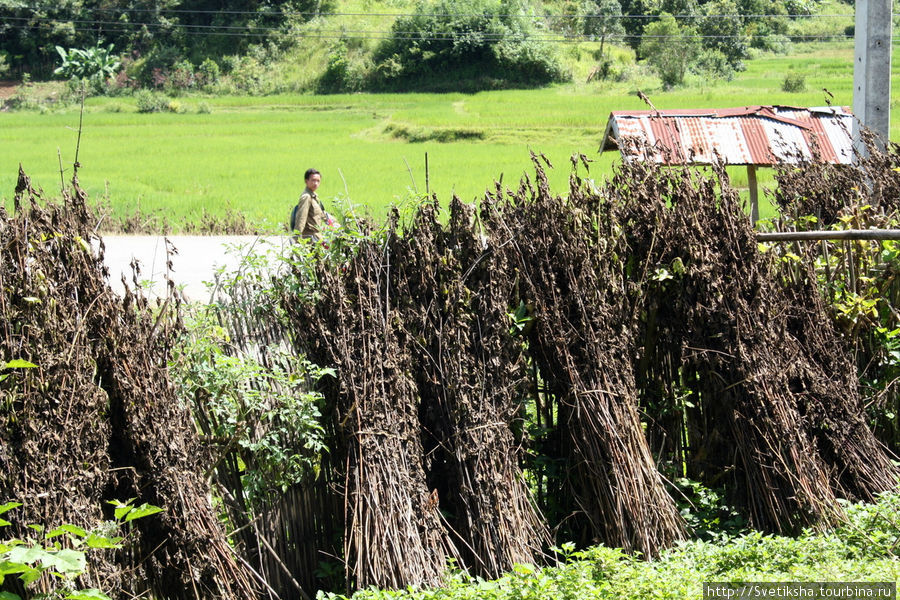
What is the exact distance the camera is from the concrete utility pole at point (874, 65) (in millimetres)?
7570

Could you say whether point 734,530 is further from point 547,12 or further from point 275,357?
point 547,12

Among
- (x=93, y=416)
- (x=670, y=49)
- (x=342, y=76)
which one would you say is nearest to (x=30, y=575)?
(x=93, y=416)

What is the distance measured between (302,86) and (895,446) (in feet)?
147

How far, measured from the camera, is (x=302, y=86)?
47344 mm

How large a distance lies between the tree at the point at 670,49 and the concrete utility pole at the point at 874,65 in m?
33.7

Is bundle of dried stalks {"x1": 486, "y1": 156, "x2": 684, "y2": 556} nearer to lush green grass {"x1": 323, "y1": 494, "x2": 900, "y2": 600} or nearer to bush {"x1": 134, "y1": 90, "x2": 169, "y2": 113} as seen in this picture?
lush green grass {"x1": 323, "y1": 494, "x2": 900, "y2": 600}

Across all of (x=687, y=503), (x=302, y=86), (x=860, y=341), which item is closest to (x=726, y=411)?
(x=687, y=503)

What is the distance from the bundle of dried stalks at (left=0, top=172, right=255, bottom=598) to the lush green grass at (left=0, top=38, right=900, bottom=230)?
1179cm

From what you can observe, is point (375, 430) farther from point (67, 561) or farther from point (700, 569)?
point (700, 569)

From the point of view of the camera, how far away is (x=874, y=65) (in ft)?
25.1

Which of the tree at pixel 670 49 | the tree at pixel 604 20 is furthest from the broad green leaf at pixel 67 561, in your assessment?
the tree at pixel 604 20

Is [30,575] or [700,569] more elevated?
[30,575]

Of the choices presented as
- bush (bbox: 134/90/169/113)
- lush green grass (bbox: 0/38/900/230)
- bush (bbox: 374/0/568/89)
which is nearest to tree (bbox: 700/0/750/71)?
lush green grass (bbox: 0/38/900/230)

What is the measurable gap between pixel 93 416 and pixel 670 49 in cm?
4461
